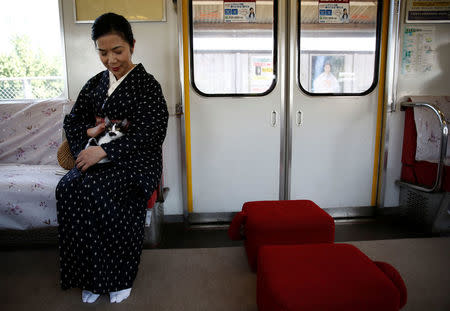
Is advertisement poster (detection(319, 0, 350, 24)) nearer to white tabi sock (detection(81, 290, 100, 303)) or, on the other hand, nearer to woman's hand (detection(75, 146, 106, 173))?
woman's hand (detection(75, 146, 106, 173))

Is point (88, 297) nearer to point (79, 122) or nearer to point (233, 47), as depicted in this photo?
point (79, 122)

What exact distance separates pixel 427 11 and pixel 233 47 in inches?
71.3

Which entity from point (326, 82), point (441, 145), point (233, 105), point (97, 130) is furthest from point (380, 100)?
point (97, 130)

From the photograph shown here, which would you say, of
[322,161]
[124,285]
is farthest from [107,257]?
[322,161]

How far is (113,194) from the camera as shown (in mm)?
1562

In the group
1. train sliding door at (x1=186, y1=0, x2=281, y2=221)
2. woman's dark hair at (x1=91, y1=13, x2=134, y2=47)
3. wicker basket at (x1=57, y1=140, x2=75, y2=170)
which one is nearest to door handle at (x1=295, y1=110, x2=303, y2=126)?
train sliding door at (x1=186, y1=0, x2=281, y2=221)

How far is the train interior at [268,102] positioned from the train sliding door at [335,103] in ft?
0.03

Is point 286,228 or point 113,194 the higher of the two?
point 113,194

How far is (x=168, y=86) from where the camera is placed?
263 centimetres

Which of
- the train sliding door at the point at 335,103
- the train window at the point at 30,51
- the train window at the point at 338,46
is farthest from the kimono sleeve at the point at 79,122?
the train window at the point at 338,46

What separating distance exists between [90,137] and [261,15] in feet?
5.87

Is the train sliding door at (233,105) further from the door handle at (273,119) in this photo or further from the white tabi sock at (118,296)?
Answer: the white tabi sock at (118,296)

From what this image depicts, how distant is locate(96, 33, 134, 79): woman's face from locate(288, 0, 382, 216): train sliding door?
5.00 feet

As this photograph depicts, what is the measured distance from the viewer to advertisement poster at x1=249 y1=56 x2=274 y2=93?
104 inches
